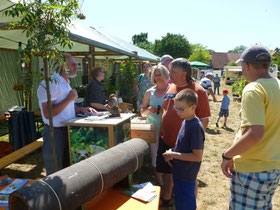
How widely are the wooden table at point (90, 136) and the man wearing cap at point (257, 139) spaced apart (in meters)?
1.23

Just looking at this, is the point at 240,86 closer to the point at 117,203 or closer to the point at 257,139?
the point at 257,139

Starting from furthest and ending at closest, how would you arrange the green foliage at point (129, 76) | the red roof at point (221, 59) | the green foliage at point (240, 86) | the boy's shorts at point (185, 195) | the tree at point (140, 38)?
the tree at point (140, 38)
the red roof at point (221, 59)
the green foliage at point (240, 86)
the green foliage at point (129, 76)
the boy's shorts at point (185, 195)

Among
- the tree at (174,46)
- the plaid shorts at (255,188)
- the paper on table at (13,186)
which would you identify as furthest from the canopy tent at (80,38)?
the tree at (174,46)

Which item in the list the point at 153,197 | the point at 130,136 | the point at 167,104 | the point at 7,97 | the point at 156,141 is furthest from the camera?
the point at 7,97

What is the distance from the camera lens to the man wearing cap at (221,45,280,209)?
5.11ft

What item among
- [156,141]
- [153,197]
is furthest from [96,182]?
[156,141]

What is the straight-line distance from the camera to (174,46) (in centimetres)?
4953

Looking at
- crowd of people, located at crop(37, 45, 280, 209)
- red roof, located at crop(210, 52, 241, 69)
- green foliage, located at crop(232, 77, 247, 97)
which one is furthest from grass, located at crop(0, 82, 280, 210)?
red roof, located at crop(210, 52, 241, 69)

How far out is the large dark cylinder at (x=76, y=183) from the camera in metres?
1.28

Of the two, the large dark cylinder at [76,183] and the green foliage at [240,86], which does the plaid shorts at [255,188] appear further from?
the green foliage at [240,86]

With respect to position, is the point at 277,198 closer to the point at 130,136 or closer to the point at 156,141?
the point at 156,141

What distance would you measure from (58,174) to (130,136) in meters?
1.64

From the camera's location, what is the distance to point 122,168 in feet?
6.12

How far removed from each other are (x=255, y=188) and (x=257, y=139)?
16.5 inches
